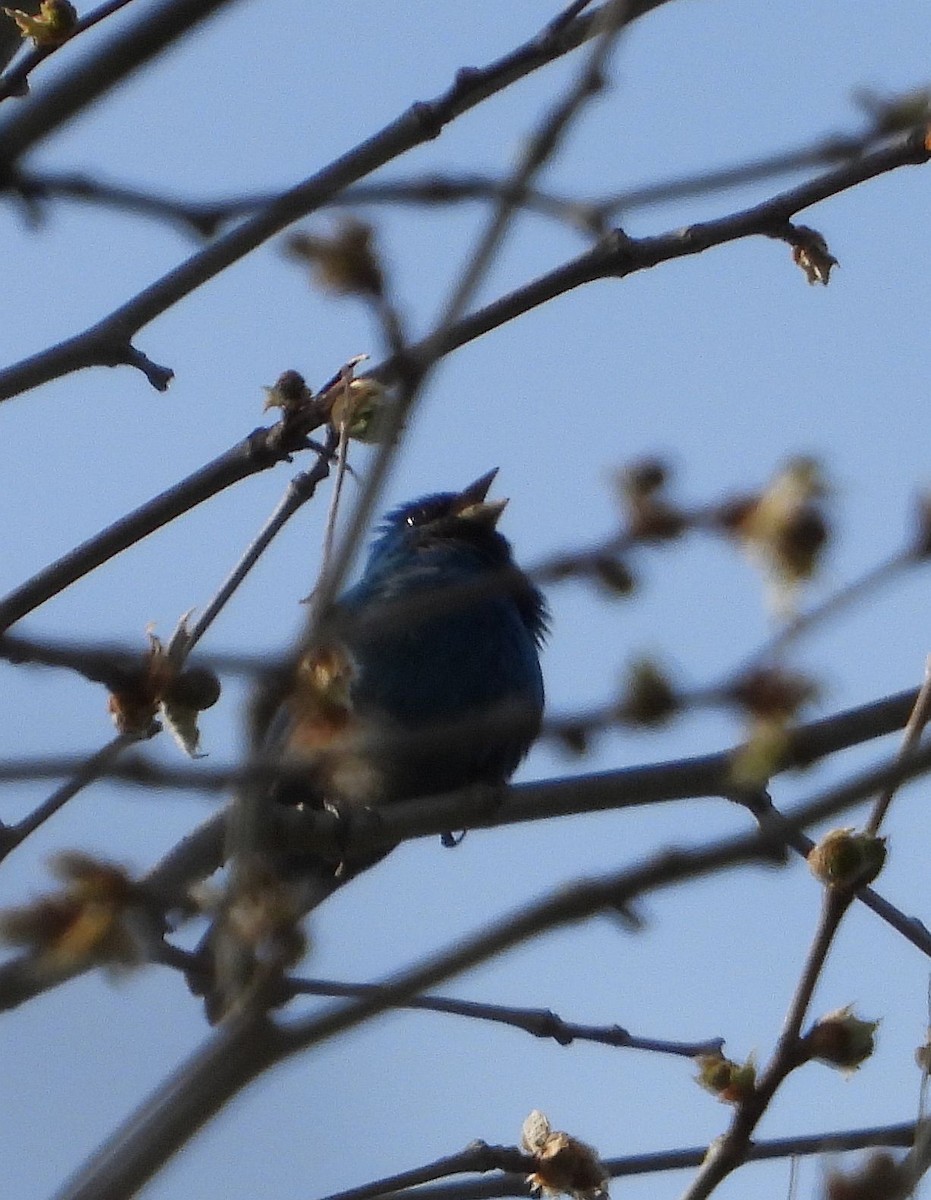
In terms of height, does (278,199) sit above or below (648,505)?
above

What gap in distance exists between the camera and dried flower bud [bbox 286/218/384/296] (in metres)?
2.22

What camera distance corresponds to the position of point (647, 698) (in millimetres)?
2125

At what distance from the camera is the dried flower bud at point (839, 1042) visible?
307 cm

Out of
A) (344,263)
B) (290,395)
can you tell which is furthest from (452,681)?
(344,263)

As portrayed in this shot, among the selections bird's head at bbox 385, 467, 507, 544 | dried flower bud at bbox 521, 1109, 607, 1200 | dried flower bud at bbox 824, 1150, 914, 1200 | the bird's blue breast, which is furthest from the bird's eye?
dried flower bud at bbox 824, 1150, 914, 1200

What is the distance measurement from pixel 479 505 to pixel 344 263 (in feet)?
16.8

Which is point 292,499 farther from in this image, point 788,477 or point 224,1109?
point 224,1109

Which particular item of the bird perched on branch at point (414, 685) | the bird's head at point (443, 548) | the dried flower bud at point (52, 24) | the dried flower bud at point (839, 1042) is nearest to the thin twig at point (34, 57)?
the dried flower bud at point (52, 24)

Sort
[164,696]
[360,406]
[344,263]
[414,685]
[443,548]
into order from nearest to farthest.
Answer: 1. [344,263]
2. [164,696]
3. [360,406]
4. [414,685]
5. [443,548]

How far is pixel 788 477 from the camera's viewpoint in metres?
2.26

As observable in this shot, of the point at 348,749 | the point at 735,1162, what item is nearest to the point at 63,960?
the point at 348,749

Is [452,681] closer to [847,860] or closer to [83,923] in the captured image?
[847,860]

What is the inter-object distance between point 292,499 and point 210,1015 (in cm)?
97

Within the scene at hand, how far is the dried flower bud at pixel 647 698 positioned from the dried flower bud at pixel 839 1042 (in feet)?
3.74
